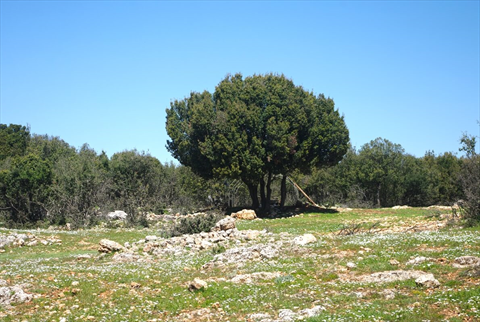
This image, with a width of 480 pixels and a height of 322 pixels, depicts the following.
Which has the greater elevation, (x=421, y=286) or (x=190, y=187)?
(x=190, y=187)

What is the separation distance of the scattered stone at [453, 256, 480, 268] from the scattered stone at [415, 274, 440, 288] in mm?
2260

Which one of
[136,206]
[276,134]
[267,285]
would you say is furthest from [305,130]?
[267,285]

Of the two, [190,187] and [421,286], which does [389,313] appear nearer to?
[421,286]

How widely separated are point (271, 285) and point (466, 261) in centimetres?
679

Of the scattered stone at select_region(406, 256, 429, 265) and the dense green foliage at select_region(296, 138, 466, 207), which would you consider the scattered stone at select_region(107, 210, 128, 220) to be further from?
the scattered stone at select_region(406, 256, 429, 265)

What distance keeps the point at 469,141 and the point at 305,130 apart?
24.7 m

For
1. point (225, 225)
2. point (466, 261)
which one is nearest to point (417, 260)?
point (466, 261)

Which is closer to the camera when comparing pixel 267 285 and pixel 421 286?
pixel 421 286

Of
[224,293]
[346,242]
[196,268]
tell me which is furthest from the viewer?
[346,242]

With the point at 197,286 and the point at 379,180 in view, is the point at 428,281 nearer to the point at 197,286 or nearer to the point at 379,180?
the point at 197,286

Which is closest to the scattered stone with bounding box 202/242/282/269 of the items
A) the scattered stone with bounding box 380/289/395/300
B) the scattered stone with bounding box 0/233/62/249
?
the scattered stone with bounding box 380/289/395/300

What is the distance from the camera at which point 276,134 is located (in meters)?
44.6

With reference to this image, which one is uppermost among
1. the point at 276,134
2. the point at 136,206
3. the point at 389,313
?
the point at 276,134

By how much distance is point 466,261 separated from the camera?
51.1 feet
